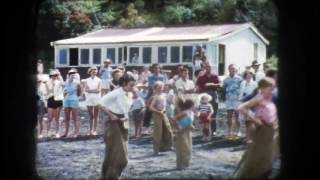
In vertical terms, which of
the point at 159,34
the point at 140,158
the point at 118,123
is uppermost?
the point at 159,34

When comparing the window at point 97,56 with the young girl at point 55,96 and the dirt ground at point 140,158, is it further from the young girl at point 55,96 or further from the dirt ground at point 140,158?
the dirt ground at point 140,158

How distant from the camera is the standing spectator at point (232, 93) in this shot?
8.05 metres

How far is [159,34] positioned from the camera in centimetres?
841

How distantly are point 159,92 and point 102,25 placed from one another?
1.08 m

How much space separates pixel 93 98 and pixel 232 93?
1.60 m

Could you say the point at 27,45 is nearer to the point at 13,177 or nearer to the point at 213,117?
the point at 13,177

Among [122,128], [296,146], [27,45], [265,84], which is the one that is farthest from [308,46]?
[27,45]

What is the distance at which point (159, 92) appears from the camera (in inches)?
320

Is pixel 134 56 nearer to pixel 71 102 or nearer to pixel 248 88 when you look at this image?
pixel 71 102

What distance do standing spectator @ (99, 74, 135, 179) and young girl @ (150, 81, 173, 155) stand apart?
294 mm

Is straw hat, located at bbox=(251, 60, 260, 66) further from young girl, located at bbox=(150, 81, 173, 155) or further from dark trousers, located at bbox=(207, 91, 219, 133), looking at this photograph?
young girl, located at bbox=(150, 81, 173, 155)

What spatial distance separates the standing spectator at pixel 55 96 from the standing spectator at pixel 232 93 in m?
1.95

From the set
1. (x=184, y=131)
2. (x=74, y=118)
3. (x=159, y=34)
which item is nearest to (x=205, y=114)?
(x=184, y=131)

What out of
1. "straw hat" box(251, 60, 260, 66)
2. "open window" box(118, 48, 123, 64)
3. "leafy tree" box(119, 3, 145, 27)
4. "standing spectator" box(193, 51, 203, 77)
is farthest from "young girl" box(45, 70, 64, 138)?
"straw hat" box(251, 60, 260, 66)
